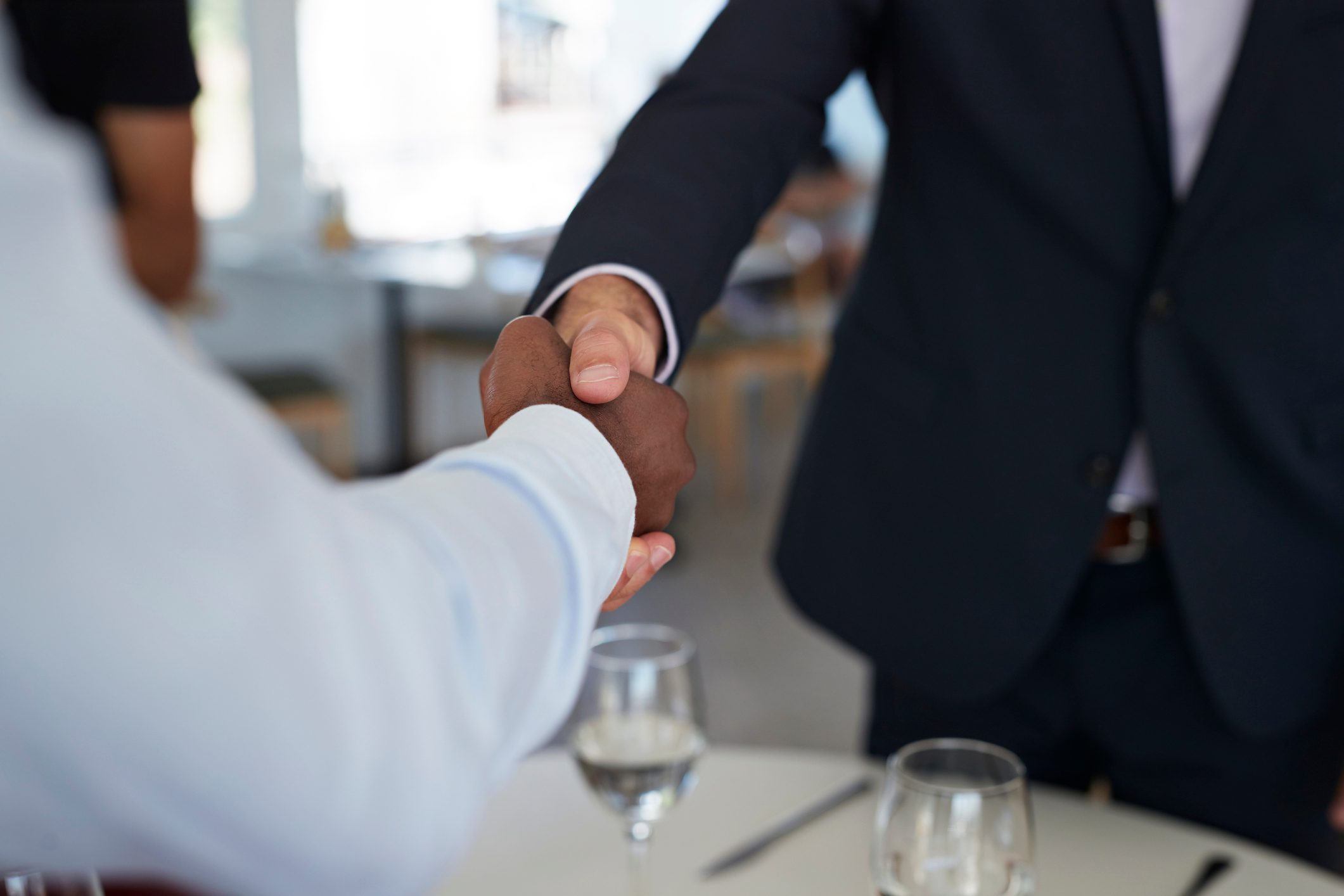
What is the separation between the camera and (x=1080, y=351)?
105 centimetres

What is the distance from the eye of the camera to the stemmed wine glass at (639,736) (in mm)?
704

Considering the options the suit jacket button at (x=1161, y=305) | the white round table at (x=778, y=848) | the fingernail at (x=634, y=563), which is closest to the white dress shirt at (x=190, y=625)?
the fingernail at (x=634, y=563)

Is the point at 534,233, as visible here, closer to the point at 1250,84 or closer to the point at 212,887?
the point at 1250,84

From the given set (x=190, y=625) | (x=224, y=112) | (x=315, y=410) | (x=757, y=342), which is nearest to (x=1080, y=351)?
(x=190, y=625)

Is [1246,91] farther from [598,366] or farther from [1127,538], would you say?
[598,366]

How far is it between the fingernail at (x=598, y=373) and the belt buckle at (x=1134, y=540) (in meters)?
0.61

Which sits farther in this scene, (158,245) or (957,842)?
(158,245)

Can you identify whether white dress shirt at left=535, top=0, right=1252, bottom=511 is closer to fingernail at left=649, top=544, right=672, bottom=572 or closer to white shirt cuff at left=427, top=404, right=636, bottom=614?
fingernail at left=649, top=544, right=672, bottom=572

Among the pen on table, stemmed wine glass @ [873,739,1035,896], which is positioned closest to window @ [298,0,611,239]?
the pen on table

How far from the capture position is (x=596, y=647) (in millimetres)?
804

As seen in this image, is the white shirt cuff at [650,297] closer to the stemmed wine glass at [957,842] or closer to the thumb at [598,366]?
the thumb at [598,366]

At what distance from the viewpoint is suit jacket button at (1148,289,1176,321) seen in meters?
0.99

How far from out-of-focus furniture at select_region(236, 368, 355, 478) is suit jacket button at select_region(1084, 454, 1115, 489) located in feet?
10.5

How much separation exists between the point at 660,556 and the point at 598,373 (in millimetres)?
112
